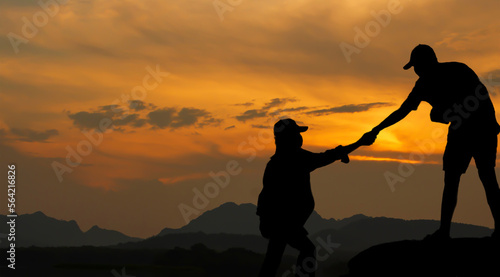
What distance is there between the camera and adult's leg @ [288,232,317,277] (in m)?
9.78

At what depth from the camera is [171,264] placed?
75875mm

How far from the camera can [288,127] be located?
9.91m

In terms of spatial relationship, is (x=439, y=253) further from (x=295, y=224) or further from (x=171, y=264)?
(x=171, y=264)

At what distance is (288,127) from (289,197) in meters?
1.18

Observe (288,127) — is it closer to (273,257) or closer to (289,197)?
(289,197)

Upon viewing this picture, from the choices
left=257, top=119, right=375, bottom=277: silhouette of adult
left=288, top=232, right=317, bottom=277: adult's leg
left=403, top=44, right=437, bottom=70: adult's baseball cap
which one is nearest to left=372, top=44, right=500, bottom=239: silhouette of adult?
left=403, top=44, right=437, bottom=70: adult's baseball cap

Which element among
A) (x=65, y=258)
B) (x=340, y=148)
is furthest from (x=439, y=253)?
(x=65, y=258)

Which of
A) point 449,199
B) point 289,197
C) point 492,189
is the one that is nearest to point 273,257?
point 289,197

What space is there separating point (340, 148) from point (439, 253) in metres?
2.68

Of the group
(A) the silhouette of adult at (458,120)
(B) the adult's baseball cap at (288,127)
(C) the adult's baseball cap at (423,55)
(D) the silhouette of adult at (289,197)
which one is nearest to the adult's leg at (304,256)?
(D) the silhouette of adult at (289,197)

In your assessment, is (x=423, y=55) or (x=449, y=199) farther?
(x=423, y=55)

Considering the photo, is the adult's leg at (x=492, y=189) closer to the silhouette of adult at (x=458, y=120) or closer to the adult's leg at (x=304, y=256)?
the silhouette of adult at (x=458, y=120)

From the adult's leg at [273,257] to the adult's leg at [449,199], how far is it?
3170mm

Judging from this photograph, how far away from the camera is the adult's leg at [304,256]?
9781 mm
